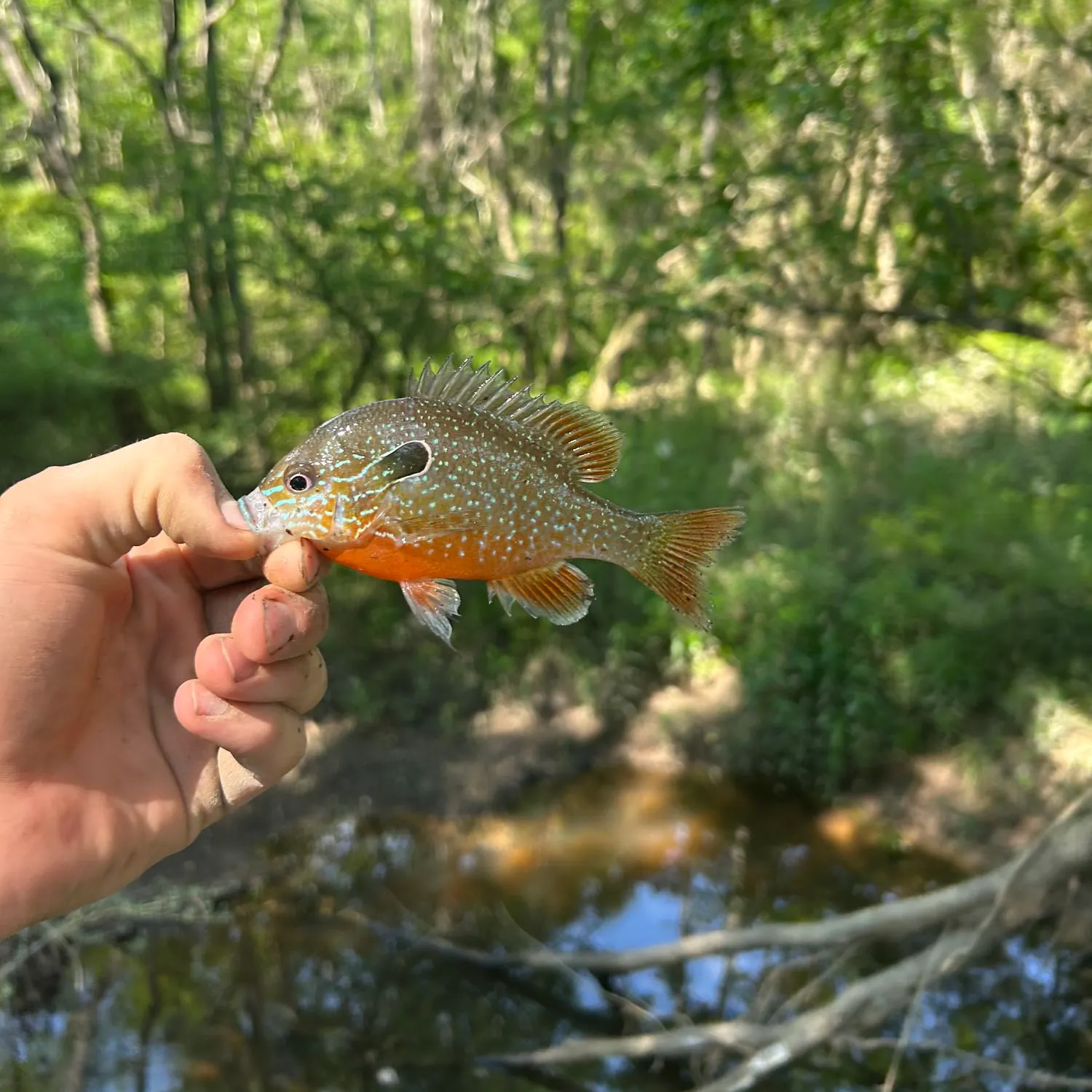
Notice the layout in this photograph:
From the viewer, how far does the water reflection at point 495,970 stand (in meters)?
4.27

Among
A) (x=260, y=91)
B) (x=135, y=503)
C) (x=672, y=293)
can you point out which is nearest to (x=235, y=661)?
(x=135, y=503)

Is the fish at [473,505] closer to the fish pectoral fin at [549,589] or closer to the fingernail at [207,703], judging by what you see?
the fish pectoral fin at [549,589]

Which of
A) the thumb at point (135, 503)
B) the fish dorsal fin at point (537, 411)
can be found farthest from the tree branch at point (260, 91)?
the fish dorsal fin at point (537, 411)

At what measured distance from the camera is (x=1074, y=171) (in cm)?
353

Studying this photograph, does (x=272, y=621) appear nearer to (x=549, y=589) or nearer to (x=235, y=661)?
(x=235, y=661)

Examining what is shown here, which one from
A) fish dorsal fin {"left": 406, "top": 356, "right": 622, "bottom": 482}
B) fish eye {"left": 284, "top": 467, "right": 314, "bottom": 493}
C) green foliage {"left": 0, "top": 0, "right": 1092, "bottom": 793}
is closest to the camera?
fish eye {"left": 284, "top": 467, "right": 314, "bottom": 493}

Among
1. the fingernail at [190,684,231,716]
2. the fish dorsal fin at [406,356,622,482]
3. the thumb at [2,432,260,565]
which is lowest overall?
the fingernail at [190,684,231,716]

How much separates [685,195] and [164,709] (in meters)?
5.76

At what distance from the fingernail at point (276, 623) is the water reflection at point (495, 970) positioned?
3320 millimetres

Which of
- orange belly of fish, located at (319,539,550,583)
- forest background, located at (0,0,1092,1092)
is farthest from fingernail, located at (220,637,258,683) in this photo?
forest background, located at (0,0,1092,1092)

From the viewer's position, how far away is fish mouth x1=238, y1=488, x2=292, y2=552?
1.53 meters

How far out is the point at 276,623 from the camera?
5.37ft

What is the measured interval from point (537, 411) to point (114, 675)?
1252mm

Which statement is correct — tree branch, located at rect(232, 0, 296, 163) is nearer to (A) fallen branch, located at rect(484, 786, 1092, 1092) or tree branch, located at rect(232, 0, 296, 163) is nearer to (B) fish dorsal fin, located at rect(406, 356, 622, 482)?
(B) fish dorsal fin, located at rect(406, 356, 622, 482)
